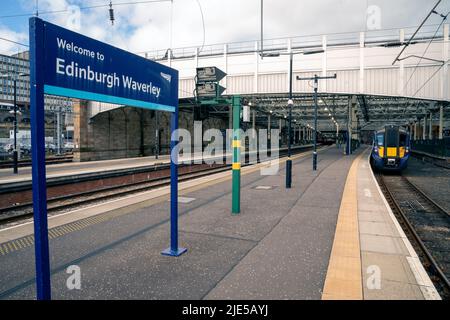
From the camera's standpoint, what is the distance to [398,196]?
1192 centimetres

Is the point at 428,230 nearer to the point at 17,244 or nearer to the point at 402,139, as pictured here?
the point at 17,244

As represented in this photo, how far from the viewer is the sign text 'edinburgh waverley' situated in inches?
114

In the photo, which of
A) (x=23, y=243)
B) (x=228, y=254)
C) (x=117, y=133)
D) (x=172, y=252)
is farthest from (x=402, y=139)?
(x=117, y=133)

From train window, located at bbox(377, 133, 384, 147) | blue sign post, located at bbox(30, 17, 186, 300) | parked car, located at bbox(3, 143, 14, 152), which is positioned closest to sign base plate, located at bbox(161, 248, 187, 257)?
blue sign post, located at bbox(30, 17, 186, 300)

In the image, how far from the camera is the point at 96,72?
11.1ft

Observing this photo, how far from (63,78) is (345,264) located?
4411 millimetres

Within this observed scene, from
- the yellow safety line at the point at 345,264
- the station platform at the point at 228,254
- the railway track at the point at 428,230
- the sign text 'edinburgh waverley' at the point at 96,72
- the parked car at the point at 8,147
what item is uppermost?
the sign text 'edinburgh waverley' at the point at 96,72

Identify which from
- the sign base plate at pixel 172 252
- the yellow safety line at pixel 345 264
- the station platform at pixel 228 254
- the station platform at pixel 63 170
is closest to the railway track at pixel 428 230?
the station platform at pixel 228 254

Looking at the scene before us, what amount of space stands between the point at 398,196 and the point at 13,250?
12386 mm

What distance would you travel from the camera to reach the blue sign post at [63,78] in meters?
2.73

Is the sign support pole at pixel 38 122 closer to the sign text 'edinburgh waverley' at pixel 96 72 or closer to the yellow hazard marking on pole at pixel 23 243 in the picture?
the sign text 'edinburgh waverley' at pixel 96 72

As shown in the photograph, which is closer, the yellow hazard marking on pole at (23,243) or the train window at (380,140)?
the yellow hazard marking on pole at (23,243)

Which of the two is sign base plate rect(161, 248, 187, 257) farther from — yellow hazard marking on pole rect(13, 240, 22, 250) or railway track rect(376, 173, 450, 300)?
railway track rect(376, 173, 450, 300)

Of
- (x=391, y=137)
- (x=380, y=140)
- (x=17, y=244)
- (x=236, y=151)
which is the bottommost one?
(x=17, y=244)
